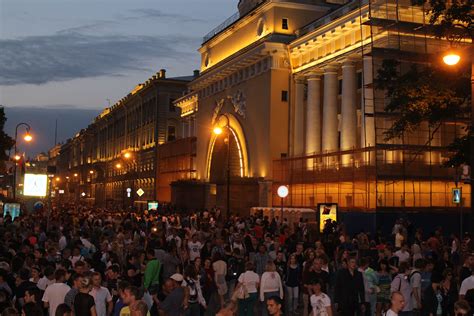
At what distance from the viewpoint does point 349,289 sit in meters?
13.1

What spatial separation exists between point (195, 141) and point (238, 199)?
17556 millimetres

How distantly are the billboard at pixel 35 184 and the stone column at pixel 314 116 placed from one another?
21.0 m

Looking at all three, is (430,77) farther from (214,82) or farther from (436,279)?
(214,82)

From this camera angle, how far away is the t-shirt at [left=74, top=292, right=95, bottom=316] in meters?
10.0

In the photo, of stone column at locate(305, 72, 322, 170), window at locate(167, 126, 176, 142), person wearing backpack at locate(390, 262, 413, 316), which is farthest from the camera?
window at locate(167, 126, 176, 142)

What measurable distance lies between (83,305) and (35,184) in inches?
786

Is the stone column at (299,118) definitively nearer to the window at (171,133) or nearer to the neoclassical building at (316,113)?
the neoclassical building at (316,113)

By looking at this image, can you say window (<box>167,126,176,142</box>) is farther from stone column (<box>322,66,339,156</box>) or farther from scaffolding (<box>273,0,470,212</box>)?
scaffolding (<box>273,0,470,212</box>)

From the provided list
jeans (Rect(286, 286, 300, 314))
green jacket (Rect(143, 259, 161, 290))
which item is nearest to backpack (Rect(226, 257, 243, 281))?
jeans (Rect(286, 286, 300, 314))

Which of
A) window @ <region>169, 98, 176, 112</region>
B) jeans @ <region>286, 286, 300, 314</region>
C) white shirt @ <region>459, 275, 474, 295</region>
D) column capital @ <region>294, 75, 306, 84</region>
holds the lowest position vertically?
jeans @ <region>286, 286, 300, 314</region>

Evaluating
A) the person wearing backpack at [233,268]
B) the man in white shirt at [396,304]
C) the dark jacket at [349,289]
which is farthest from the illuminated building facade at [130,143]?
the man in white shirt at [396,304]

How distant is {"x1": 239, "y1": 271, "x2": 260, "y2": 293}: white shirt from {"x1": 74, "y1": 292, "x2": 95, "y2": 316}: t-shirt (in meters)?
4.88

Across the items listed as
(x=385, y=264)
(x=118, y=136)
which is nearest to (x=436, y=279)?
(x=385, y=264)

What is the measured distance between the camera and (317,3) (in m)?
51.4
